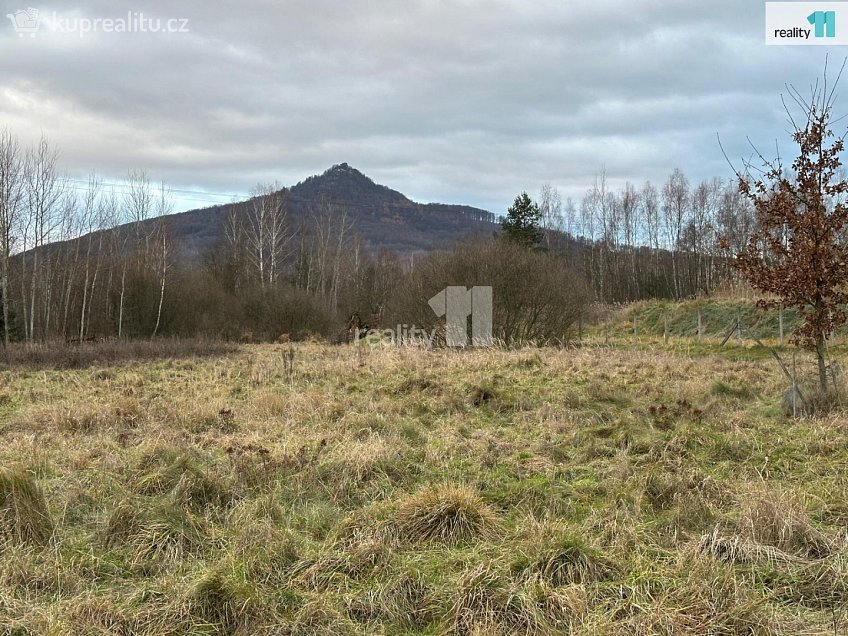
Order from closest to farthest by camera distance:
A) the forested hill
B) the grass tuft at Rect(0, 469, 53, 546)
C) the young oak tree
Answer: the grass tuft at Rect(0, 469, 53, 546) < the young oak tree < the forested hill

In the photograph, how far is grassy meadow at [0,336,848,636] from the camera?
9.60ft

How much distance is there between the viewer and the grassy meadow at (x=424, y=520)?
2926 millimetres

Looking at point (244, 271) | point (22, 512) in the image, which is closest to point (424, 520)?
point (22, 512)

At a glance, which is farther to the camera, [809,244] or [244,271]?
[244,271]

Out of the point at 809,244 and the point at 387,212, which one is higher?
the point at 387,212

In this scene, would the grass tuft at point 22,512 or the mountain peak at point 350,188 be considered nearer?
the grass tuft at point 22,512

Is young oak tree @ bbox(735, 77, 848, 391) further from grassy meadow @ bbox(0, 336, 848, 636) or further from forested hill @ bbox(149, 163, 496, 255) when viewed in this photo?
forested hill @ bbox(149, 163, 496, 255)

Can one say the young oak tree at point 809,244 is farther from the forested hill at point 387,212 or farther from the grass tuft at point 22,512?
the forested hill at point 387,212

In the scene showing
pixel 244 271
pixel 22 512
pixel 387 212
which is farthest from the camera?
pixel 387 212

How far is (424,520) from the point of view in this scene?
3.93 meters

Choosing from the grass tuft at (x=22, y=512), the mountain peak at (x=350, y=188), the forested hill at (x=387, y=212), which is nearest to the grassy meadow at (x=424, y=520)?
the grass tuft at (x=22, y=512)

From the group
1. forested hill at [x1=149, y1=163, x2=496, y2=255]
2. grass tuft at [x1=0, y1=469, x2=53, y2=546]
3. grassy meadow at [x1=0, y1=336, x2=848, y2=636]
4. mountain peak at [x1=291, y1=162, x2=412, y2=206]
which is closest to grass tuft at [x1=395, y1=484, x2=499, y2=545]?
grassy meadow at [x1=0, y1=336, x2=848, y2=636]

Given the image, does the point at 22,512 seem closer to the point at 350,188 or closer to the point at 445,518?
the point at 445,518

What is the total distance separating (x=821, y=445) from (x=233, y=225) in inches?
1621
